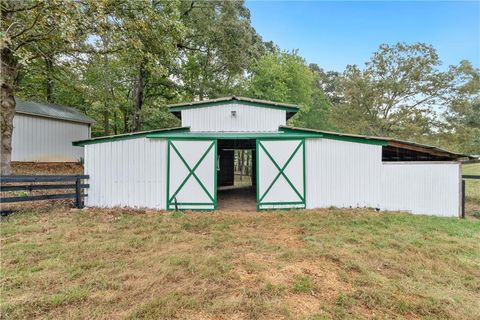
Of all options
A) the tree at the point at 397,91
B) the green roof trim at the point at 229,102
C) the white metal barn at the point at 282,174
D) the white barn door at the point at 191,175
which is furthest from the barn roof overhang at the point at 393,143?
the tree at the point at 397,91

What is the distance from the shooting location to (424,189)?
7.59 metres

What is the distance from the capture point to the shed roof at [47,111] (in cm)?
1220

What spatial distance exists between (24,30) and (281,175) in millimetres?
8096

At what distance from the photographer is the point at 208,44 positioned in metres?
15.5

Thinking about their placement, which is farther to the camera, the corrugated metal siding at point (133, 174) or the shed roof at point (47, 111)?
the shed roof at point (47, 111)

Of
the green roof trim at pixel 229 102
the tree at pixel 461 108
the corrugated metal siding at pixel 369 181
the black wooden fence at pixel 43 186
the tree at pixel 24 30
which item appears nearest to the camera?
the tree at pixel 24 30

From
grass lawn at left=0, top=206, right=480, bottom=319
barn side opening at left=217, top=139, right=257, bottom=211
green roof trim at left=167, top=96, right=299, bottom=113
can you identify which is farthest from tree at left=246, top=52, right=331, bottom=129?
grass lawn at left=0, top=206, right=480, bottom=319

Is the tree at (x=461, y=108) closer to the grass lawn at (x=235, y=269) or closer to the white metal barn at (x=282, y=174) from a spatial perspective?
the white metal barn at (x=282, y=174)

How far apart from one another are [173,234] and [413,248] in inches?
194

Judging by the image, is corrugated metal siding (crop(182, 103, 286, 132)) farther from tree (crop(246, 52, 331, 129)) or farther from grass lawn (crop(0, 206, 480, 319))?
tree (crop(246, 52, 331, 129))

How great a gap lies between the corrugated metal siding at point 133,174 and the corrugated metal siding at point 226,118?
5.98 feet

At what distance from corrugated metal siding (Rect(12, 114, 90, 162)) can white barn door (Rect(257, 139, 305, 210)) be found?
487 inches

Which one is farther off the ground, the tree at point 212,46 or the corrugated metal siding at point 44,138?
the tree at point 212,46

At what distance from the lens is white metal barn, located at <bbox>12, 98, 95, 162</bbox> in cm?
1181
